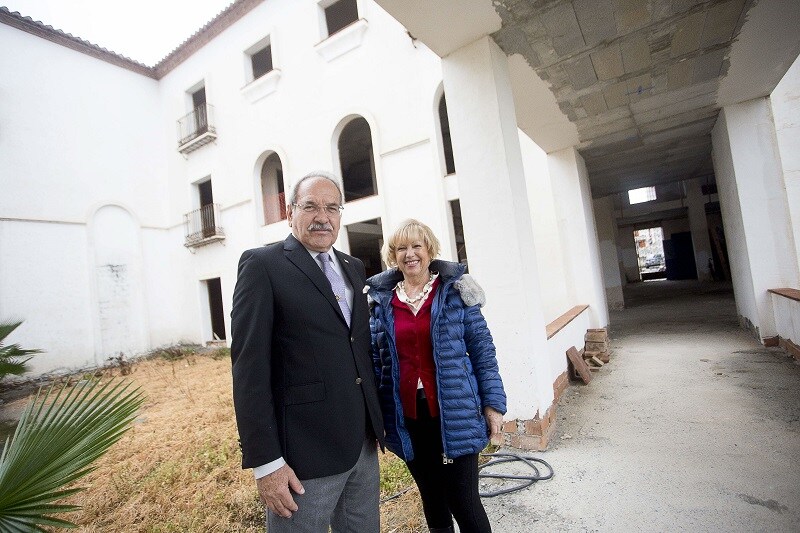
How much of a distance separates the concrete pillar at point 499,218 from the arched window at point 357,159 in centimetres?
677

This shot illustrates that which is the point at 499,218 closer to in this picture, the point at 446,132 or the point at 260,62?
the point at 446,132

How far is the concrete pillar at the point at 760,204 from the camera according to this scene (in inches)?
198

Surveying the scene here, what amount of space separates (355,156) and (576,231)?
8425 mm

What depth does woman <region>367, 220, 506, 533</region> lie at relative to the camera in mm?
1715

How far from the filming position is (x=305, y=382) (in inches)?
56.5

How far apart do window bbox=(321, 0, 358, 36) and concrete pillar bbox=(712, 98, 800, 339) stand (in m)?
8.58

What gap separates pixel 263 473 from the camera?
1.32m

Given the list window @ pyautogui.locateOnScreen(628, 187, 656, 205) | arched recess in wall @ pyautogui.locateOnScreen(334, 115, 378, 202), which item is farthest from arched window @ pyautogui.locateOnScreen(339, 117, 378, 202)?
window @ pyautogui.locateOnScreen(628, 187, 656, 205)

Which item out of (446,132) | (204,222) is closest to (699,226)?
(446,132)

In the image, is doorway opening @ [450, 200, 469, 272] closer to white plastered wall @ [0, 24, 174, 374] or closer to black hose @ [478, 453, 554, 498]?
black hose @ [478, 453, 554, 498]

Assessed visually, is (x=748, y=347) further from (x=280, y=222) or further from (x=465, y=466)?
(x=280, y=222)

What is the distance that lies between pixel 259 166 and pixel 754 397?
1148 cm

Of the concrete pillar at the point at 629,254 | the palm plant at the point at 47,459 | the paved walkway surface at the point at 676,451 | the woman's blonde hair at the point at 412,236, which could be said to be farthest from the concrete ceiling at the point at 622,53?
the concrete pillar at the point at 629,254

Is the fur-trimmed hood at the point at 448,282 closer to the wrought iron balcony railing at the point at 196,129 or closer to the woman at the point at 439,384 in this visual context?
the woman at the point at 439,384
